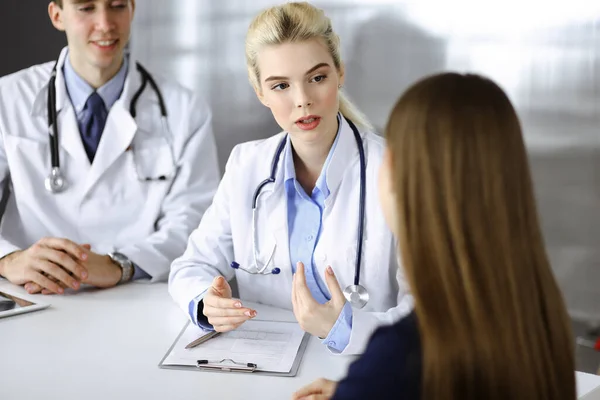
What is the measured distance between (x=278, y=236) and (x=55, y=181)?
0.75 metres

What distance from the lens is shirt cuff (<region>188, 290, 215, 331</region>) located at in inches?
60.0

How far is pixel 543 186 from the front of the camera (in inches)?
87.0

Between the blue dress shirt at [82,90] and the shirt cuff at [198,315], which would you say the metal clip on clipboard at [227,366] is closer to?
the shirt cuff at [198,315]

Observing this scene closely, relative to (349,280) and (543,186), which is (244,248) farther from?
(543,186)

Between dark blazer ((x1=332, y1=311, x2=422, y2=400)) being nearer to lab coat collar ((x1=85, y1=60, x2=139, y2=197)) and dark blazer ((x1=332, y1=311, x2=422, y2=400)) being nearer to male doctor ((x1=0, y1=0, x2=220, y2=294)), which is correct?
male doctor ((x1=0, y1=0, x2=220, y2=294))

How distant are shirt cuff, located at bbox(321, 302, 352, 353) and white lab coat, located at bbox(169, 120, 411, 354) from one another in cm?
17

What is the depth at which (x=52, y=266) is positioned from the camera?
1.78 meters

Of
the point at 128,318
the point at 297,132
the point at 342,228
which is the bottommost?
the point at 128,318

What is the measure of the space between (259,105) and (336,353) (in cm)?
140

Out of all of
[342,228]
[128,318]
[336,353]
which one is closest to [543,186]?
[342,228]

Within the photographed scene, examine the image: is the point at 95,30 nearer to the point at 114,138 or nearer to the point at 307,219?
the point at 114,138

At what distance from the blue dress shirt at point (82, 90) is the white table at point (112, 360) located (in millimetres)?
658

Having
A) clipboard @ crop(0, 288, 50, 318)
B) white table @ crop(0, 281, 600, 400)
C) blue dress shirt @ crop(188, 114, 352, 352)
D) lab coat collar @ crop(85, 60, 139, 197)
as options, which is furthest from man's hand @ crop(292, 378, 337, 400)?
lab coat collar @ crop(85, 60, 139, 197)

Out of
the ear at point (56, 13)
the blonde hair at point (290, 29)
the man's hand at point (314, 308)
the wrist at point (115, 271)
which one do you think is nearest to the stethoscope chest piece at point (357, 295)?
the man's hand at point (314, 308)
